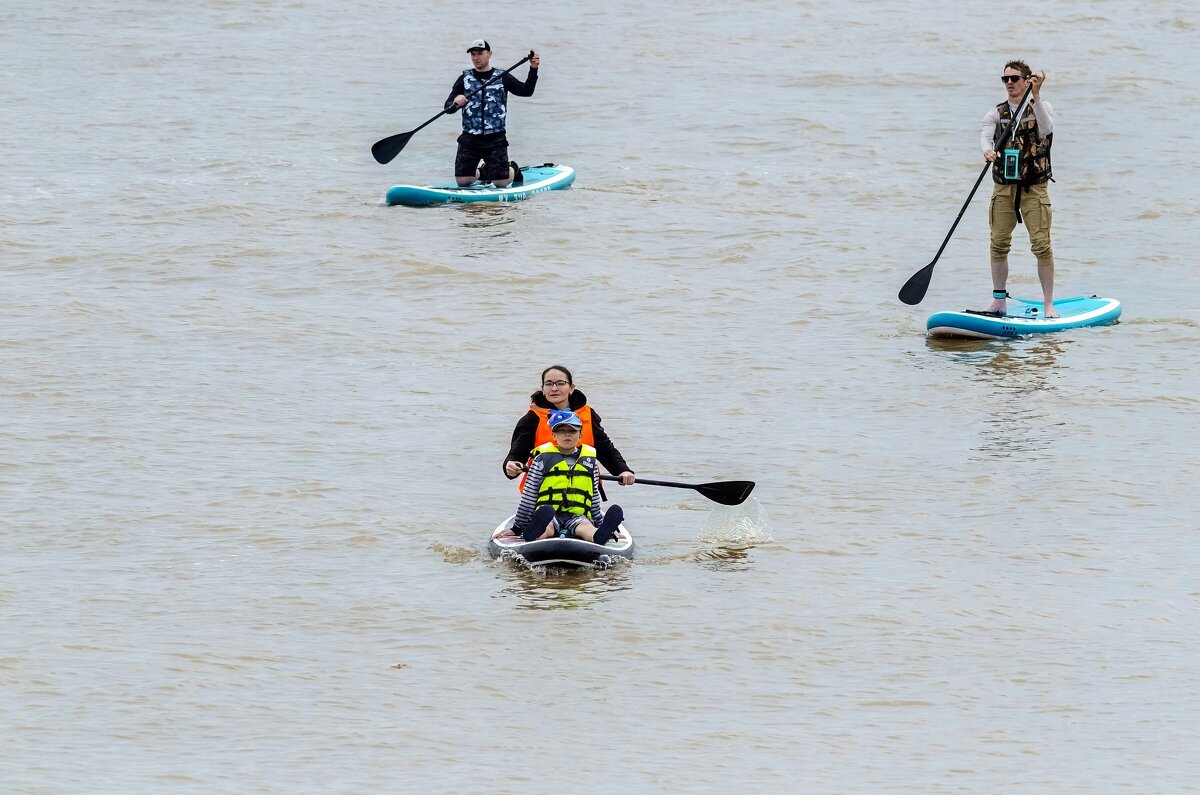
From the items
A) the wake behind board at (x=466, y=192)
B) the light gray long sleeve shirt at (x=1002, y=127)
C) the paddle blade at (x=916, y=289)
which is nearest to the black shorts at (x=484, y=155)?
the wake behind board at (x=466, y=192)

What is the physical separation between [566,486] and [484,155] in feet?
35.1

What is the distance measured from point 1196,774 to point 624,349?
28.2 ft

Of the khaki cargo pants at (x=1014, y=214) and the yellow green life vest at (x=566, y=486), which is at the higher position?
the khaki cargo pants at (x=1014, y=214)

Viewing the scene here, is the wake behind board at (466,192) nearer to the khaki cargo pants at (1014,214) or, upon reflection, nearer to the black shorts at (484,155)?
the black shorts at (484,155)

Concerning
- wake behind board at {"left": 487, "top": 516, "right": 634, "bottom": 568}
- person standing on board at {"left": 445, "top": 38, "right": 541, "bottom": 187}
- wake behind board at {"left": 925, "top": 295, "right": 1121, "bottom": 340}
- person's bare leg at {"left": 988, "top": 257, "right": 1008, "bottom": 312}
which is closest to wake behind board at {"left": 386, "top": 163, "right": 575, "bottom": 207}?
person standing on board at {"left": 445, "top": 38, "right": 541, "bottom": 187}

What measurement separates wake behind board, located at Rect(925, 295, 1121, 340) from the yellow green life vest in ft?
19.7

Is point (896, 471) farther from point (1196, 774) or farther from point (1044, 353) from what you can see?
point (1196, 774)

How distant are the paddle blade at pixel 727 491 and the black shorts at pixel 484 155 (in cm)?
1007

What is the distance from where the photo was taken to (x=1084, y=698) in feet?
29.1

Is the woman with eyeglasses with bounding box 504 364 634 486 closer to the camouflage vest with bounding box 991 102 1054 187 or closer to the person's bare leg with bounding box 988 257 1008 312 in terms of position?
the camouflage vest with bounding box 991 102 1054 187

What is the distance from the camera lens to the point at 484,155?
2100cm

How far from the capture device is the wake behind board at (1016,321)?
15930 mm

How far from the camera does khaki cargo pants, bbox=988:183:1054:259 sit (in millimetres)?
15320

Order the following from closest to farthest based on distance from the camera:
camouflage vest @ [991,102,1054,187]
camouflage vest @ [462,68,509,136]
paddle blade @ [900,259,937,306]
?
camouflage vest @ [991,102,1054,187] < paddle blade @ [900,259,937,306] < camouflage vest @ [462,68,509,136]
